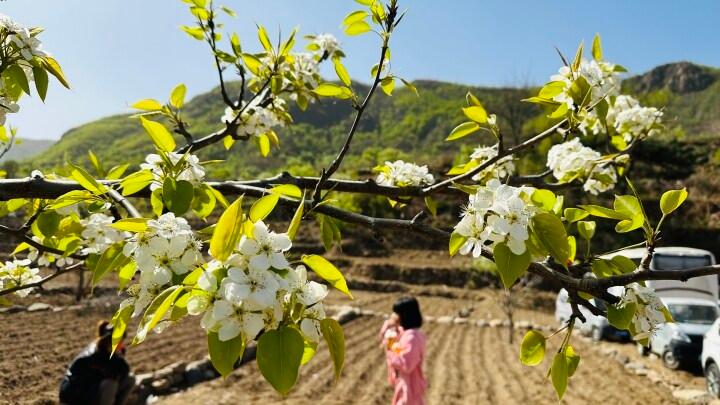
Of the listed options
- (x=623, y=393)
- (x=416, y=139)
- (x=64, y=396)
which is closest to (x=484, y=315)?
(x=623, y=393)

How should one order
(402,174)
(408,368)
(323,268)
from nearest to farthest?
1. (323,268)
2. (402,174)
3. (408,368)

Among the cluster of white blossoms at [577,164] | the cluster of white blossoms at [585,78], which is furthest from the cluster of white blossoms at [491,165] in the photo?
the cluster of white blossoms at [585,78]

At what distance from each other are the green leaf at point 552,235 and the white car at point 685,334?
7723 mm

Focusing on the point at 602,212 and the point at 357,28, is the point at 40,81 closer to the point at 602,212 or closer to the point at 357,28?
the point at 357,28

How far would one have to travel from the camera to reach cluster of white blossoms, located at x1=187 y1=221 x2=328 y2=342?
0.71m

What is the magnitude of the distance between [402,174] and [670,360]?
8.17 m

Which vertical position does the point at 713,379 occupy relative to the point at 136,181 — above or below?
below

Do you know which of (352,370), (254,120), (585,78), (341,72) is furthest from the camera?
(352,370)

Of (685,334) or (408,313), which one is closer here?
(408,313)

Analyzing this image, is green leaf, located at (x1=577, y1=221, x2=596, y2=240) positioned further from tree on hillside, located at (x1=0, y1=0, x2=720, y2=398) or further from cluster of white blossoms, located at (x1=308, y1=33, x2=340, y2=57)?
cluster of white blossoms, located at (x1=308, y1=33, x2=340, y2=57)

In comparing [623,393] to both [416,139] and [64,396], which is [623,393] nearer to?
[64,396]

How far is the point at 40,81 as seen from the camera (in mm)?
1219

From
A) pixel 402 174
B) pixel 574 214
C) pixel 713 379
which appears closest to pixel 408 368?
pixel 402 174

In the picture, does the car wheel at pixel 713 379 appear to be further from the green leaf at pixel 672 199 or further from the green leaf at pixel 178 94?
the green leaf at pixel 178 94
